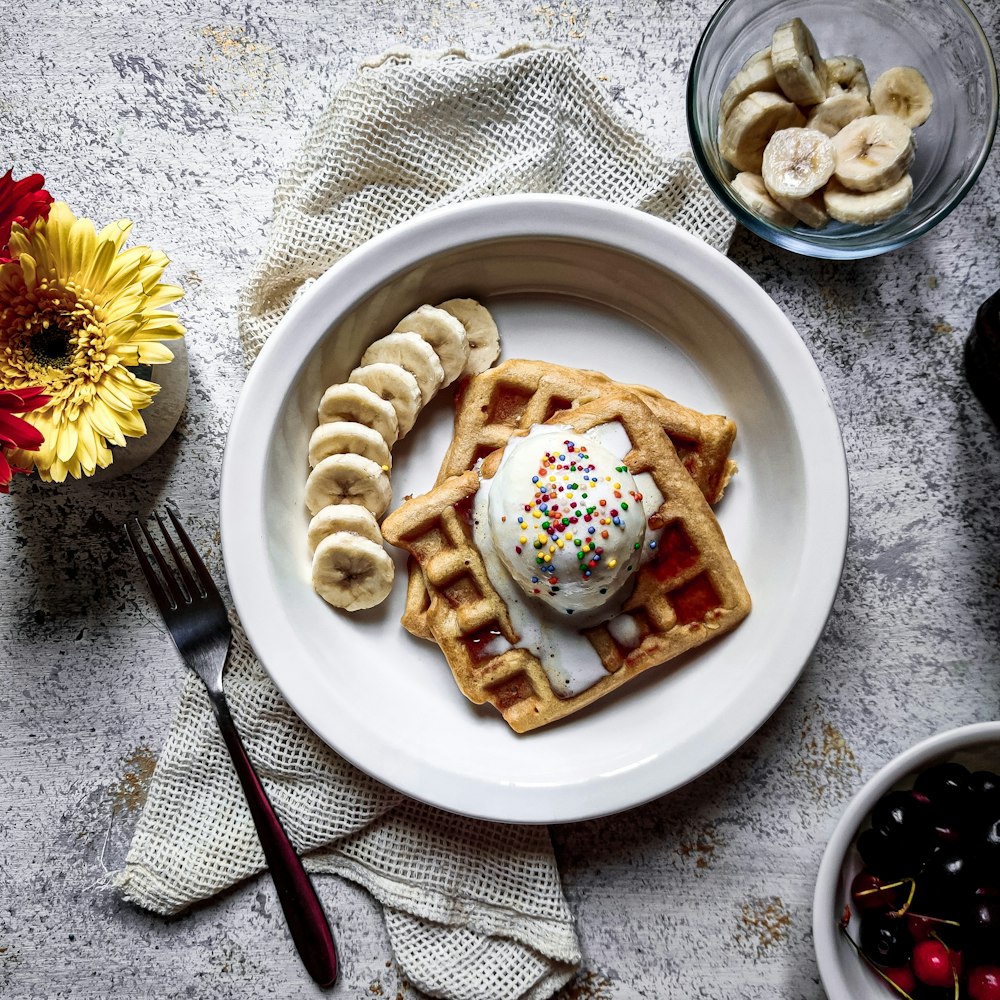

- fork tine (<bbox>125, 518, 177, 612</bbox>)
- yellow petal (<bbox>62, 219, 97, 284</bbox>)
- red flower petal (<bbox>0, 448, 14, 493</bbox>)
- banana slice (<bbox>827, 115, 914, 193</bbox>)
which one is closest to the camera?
red flower petal (<bbox>0, 448, 14, 493</bbox>)

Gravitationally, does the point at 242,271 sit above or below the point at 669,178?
below

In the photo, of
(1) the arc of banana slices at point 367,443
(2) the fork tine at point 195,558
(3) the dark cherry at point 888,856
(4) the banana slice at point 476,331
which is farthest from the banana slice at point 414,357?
(3) the dark cherry at point 888,856

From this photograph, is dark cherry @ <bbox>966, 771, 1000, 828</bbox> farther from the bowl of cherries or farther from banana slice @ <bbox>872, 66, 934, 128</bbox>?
banana slice @ <bbox>872, 66, 934, 128</bbox>

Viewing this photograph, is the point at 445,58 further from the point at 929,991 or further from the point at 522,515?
the point at 929,991

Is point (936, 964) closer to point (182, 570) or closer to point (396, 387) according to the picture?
point (396, 387)

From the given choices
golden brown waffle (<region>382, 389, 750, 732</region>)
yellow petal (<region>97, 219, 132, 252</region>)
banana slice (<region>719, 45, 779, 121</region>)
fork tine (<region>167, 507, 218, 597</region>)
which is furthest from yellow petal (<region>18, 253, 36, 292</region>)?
banana slice (<region>719, 45, 779, 121</region>)

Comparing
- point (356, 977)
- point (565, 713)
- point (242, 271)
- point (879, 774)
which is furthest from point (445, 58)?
point (356, 977)
